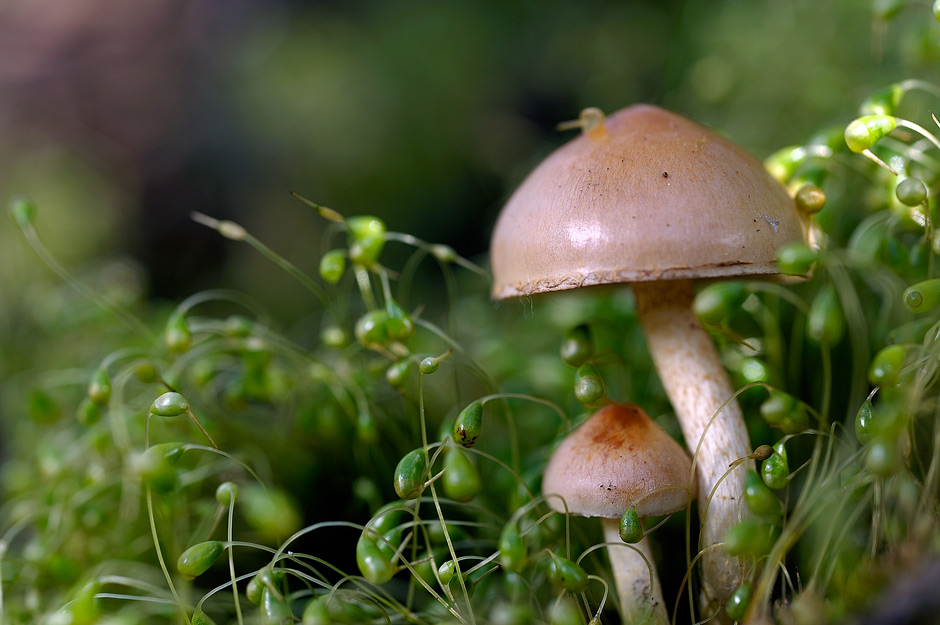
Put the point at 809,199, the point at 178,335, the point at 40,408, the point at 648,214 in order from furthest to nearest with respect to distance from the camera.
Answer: the point at 40,408 → the point at 178,335 → the point at 809,199 → the point at 648,214

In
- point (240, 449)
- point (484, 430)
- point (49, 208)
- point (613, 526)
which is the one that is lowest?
point (49, 208)

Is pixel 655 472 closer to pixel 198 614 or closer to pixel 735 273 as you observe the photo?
pixel 735 273

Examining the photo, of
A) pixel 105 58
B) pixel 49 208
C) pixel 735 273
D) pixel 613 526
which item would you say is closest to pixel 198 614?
pixel 613 526

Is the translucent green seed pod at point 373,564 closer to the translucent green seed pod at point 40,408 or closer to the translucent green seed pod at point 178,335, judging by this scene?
the translucent green seed pod at point 178,335

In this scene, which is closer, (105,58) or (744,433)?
(744,433)

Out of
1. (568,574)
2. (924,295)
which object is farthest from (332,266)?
(924,295)

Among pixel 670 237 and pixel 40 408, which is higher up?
pixel 670 237

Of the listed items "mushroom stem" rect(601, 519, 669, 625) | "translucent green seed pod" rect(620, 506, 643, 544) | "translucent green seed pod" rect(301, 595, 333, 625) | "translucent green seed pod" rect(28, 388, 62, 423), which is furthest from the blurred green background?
"translucent green seed pod" rect(301, 595, 333, 625)

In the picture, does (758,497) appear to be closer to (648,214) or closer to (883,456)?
(883,456)
